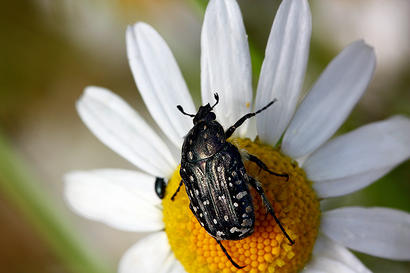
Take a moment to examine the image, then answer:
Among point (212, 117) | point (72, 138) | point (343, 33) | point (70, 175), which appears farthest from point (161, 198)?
point (72, 138)

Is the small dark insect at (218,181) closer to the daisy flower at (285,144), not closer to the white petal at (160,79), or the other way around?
the daisy flower at (285,144)

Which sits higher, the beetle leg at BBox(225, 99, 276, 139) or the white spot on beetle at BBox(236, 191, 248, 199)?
the beetle leg at BBox(225, 99, 276, 139)

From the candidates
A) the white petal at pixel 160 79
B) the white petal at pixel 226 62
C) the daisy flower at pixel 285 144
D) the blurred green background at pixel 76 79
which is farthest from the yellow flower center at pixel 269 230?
the blurred green background at pixel 76 79

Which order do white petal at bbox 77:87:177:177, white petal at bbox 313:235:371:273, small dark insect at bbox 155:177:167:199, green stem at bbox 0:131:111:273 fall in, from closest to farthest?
white petal at bbox 313:235:371:273 → small dark insect at bbox 155:177:167:199 → white petal at bbox 77:87:177:177 → green stem at bbox 0:131:111:273

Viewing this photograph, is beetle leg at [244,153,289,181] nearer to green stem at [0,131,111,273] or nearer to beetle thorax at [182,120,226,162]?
beetle thorax at [182,120,226,162]

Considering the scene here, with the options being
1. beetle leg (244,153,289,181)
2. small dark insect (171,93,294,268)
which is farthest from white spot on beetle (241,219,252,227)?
beetle leg (244,153,289,181)

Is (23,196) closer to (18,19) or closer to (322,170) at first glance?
(18,19)

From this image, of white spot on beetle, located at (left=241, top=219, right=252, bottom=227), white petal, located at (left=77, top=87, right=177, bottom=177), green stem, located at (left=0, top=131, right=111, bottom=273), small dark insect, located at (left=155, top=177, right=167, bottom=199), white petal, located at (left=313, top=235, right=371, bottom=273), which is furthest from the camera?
green stem, located at (left=0, top=131, right=111, bottom=273)

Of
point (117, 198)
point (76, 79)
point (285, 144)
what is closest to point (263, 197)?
point (285, 144)
